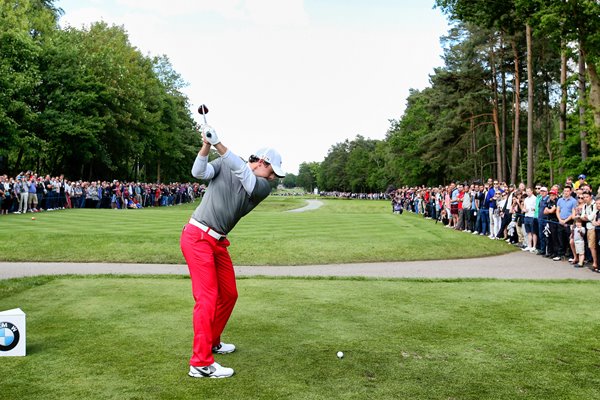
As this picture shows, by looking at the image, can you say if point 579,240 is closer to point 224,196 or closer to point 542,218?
point 542,218

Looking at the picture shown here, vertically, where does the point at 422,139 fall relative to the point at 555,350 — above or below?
above

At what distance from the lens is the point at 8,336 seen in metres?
6.01

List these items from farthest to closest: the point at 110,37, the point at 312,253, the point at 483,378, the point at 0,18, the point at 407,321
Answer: the point at 110,37, the point at 0,18, the point at 312,253, the point at 407,321, the point at 483,378

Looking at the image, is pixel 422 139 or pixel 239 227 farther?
pixel 422 139

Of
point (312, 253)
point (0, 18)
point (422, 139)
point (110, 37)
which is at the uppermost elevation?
point (110, 37)

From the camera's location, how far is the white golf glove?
519 centimetres

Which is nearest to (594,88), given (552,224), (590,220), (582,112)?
(582,112)

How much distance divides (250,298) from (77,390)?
4.83 meters

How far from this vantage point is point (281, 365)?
5809 millimetres

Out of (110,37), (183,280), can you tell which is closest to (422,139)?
(110,37)

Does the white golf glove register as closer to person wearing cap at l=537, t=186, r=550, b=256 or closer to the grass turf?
the grass turf

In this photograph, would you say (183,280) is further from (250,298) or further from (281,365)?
(281,365)

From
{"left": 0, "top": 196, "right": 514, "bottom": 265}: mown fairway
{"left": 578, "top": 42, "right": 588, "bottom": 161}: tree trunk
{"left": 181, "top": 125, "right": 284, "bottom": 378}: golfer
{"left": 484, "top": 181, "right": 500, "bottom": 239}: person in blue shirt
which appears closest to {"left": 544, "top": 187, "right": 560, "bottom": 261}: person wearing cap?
{"left": 0, "top": 196, "right": 514, "bottom": 265}: mown fairway

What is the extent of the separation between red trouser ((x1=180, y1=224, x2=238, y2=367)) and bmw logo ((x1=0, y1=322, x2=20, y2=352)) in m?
2.01
